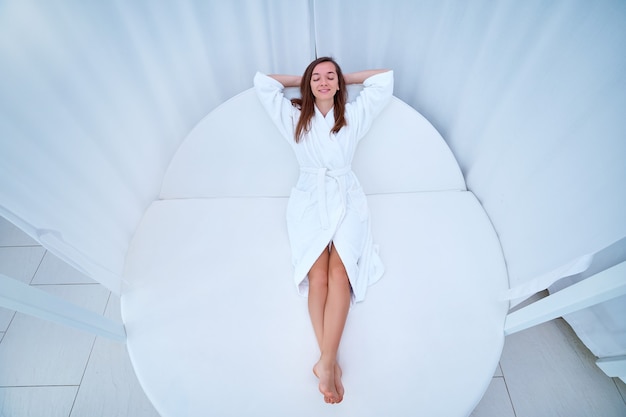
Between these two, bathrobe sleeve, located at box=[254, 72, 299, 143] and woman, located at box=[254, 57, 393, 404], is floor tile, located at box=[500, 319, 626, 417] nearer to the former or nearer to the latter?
woman, located at box=[254, 57, 393, 404]

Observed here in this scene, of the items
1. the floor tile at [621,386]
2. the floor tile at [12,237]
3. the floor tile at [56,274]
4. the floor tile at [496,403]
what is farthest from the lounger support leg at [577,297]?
the floor tile at [12,237]

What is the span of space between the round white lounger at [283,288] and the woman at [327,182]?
6 cm

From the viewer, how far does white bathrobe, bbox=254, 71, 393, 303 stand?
1068 millimetres

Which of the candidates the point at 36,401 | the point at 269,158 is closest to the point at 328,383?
the point at 269,158

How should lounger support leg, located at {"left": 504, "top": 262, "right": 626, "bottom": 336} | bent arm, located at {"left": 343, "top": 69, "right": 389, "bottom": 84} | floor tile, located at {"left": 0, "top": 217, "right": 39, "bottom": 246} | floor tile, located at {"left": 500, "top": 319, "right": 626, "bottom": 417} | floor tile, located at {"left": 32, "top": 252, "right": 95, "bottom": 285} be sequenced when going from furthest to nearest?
floor tile, located at {"left": 0, "top": 217, "right": 39, "bottom": 246}, floor tile, located at {"left": 32, "top": 252, "right": 95, "bottom": 285}, bent arm, located at {"left": 343, "top": 69, "right": 389, "bottom": 84}, floor tile, located at {"left": 500, "top": 319, "right": 626, "bottom": 417}, lounger support leg, located at {"left": 504, "top": 262, "right": 626, "bottom": 336}

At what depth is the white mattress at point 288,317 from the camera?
86 cm

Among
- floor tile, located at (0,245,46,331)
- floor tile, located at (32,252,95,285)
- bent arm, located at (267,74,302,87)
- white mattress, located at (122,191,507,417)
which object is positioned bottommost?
floor tile, located at (32,252,95,285)

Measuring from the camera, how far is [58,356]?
123cm

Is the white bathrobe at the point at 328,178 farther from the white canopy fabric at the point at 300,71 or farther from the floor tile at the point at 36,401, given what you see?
the floor tile at the point at 36,401

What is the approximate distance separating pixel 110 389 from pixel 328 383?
851 mm

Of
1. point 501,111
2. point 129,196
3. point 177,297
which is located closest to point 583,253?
point 501,111

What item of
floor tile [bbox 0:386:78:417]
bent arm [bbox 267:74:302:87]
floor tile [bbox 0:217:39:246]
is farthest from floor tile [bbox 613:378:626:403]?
floor tile [bbox 0:217:39:246]

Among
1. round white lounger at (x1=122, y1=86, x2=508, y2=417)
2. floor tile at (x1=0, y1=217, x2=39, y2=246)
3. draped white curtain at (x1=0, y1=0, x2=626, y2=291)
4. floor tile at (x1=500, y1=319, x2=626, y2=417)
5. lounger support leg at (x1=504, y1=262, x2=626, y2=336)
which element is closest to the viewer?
lounger support leg at (x1=504, y1=262, x2=626, y2=336)

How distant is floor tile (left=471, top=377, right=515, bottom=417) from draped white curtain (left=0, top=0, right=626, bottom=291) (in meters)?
0.42
